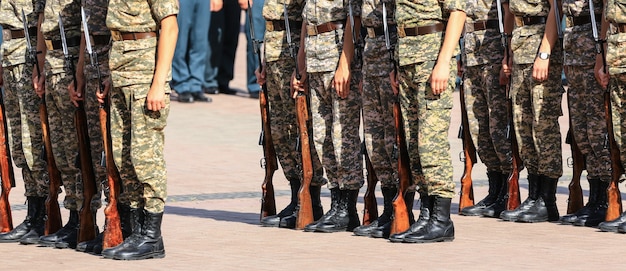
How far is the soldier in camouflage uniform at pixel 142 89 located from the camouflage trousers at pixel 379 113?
142 centimetres

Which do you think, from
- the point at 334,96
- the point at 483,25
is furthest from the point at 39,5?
the point at 483,25

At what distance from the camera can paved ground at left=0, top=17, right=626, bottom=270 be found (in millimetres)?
7910

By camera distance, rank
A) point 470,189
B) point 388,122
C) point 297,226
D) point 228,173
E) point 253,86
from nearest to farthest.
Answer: point 388,122 → point 297,226 → point 470,189 → point 228,173 → point 253,86

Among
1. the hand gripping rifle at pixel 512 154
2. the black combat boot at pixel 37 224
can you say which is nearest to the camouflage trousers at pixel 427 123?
the hand gripping rifle at pixel 512 154

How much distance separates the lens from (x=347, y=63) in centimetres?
911

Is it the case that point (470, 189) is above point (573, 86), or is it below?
below

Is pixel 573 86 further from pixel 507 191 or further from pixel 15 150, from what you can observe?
pixel 15 150

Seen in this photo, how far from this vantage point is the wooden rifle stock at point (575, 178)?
9.83 metres

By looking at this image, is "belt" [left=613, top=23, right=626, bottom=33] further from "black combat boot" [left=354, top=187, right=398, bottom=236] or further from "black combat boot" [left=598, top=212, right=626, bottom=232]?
"black combat boot" [left=354, top=187, right=398, bottom=236]

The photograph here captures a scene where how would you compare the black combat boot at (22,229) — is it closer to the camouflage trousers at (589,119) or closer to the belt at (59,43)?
the belt at (59,43)

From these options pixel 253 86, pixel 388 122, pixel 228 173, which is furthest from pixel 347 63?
pixel 253 86

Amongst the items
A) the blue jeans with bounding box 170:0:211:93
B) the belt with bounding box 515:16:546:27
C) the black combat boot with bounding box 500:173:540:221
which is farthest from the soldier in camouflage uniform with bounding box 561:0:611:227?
the blue jeans with bounding box 170:0:211:93

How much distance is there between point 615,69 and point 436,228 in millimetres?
1476

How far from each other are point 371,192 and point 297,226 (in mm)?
581
